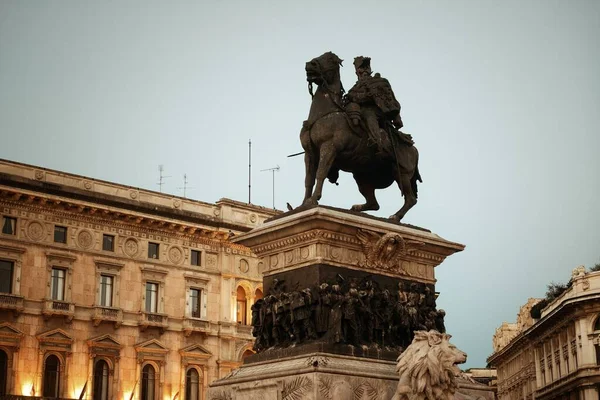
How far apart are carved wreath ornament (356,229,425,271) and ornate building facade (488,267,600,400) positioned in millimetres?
46191

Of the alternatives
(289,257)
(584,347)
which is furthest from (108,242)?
(289,257)

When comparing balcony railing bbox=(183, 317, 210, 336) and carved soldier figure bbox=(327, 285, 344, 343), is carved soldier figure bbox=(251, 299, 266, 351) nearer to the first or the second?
carved soldier figure bbox=(327, 285, 344, 343)

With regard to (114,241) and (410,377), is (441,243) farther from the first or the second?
(114,241)

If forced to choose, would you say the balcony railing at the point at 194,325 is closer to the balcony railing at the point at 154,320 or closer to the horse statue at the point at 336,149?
the balcony railing at the point at 154,320

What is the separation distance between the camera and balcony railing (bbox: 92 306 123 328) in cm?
4722

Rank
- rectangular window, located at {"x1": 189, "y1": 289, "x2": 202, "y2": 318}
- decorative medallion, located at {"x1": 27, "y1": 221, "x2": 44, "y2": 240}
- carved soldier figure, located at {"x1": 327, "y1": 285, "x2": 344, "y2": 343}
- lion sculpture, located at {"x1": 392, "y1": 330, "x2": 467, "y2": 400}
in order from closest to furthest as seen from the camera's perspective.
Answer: lion sculpture, located at {"x1": 392, "y1": 330, "x2": 467, "y2": 400}, carved soldier figure, located at {"x1": 327, "y1": 285, "x2": 344, "y2": 343}, decorative medallion, located at {"x1": 27, "y1": 221, "x2": 44, "y2": 240}, rectangular window, located at {"x1": 189, "y1": 289, "x2": 202, "y2": 318}

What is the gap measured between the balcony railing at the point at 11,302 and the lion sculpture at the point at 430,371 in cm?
3435

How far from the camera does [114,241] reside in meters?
49.2

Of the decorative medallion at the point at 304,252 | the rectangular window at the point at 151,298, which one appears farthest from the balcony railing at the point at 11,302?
the decorative medallion at the point at 304,252

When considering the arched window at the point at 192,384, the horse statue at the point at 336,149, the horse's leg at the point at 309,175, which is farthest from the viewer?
the arched window at the point at 192,384

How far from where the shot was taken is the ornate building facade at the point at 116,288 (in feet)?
149

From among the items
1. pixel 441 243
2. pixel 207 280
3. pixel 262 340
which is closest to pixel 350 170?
pixel 441 243

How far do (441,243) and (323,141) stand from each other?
2.71 m

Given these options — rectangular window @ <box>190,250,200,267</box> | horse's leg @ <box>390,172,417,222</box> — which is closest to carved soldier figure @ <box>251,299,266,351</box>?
horse's leg @ <box>390,172,417,222</box>
